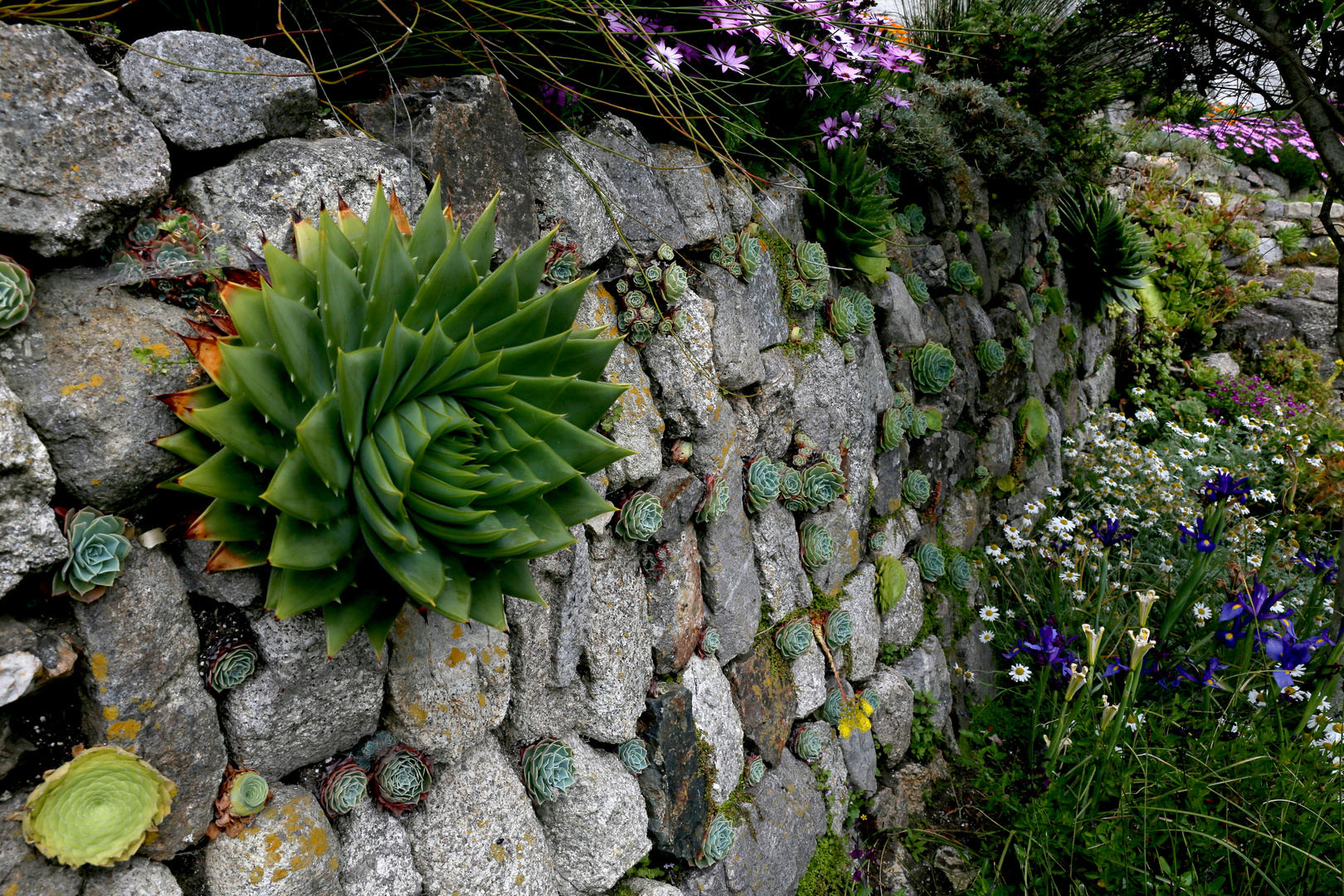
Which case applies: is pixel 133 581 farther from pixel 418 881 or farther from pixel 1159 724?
pixel 1159 724

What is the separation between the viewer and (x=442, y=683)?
166 cm

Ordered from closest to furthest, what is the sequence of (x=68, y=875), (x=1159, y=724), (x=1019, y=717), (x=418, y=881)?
(x=68, y=875), (x=418, y=881), (x=1159, y=724), (x=1019, y=717)

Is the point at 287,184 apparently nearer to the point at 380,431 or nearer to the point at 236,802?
A: the point at 380,431

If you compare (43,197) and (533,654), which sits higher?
(43,197)

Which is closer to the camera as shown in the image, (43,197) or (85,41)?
(43,197)

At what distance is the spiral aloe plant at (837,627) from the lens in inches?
120

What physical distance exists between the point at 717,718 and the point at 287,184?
1923 millimetres

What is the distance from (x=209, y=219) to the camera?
4.70 ft

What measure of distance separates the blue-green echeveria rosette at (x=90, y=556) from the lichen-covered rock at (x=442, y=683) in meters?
0.54

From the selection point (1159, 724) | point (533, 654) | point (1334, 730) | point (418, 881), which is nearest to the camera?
point (418, 881)

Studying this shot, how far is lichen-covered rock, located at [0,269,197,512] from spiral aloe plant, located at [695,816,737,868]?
184cm

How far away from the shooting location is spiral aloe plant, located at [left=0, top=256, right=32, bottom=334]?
3.63 feet

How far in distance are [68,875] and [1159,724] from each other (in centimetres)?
367

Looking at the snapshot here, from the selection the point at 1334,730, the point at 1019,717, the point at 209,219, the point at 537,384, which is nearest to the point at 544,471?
the point at 537,384
